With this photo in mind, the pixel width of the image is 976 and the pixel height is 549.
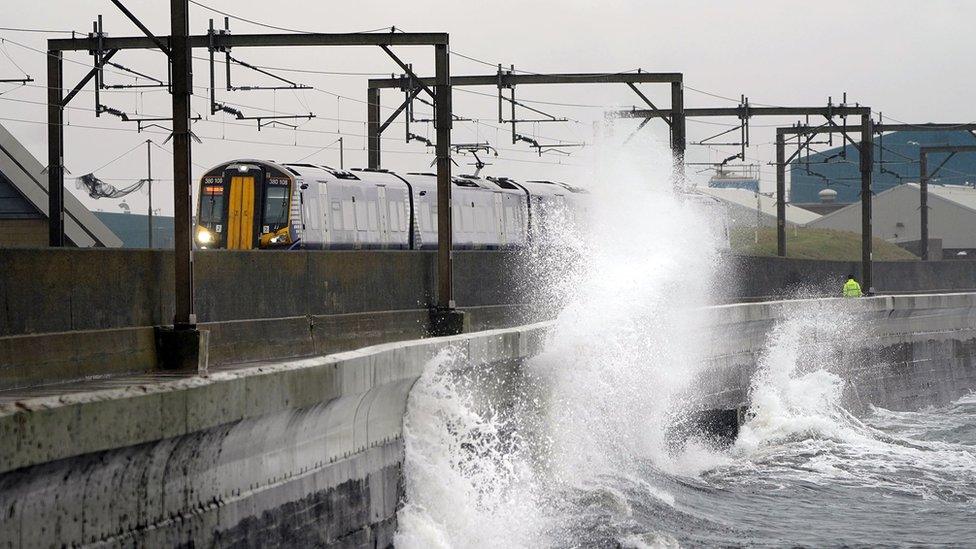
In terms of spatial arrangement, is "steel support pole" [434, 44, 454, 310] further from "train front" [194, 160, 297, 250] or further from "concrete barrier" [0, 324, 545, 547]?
"concrete barrier" [0, 324, 545, 547]

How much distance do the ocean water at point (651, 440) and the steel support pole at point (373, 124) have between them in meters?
4.19

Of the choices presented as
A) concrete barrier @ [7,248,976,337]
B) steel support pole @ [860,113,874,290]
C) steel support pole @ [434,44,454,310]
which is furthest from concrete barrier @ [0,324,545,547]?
steel support pole @ [860,113,874,290]

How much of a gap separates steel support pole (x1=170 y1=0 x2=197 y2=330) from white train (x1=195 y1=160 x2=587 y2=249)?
41.2 ft

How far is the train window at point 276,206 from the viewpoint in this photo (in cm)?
2622

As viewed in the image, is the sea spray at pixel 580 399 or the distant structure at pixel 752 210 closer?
the sea spray at pixel 580 399

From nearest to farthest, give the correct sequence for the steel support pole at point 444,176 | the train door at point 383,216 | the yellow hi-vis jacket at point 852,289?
1. the steel support pole at point 444,176
2. the train door at point 383,216
3. the yellow hi-vis jacket at point 852,289

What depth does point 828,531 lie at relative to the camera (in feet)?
53.9

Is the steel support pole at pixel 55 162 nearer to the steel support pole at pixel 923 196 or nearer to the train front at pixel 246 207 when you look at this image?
the train front at pixel 246 207

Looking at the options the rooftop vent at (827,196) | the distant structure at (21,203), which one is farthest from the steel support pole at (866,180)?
the rooftop vent at (827,196)

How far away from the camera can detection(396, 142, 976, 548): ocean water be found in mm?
13383

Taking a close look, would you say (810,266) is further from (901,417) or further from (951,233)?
(951,233)

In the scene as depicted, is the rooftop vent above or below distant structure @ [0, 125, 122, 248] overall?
above

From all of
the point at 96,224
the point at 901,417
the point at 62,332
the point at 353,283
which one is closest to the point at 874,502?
the point at 353,283

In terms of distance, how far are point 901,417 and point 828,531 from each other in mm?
15997
